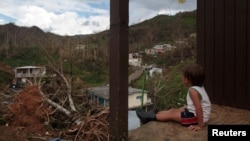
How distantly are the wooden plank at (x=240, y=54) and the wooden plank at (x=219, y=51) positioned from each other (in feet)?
0.80

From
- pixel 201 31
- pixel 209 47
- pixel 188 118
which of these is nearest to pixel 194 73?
pixel 188 118

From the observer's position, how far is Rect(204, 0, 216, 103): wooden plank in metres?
4.91

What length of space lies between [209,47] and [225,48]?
29 cm

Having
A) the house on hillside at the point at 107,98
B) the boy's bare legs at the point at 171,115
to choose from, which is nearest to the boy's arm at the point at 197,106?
the boy's bare legs at the point at 171,115

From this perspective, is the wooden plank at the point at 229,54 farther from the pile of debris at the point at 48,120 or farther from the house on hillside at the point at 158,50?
the house on hillside at the point at 158,50

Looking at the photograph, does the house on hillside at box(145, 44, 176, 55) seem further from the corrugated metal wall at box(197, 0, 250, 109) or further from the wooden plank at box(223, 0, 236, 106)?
the wooden plank at box(223, 0, 236, 106)

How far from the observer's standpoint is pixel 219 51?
15.8 feet

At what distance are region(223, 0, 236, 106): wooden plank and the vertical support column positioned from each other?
2279 mm

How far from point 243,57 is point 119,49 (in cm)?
232

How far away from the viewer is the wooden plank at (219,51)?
4.77 meters

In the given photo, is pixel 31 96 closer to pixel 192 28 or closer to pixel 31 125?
pixel 31 125

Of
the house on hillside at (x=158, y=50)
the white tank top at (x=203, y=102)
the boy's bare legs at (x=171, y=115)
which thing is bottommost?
the boy's bare legs at (x=171, y=115)

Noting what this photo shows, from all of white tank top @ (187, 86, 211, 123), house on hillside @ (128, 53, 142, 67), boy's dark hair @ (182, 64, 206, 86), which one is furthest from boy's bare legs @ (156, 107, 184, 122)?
house on hillside @ (128, 53, 142, 67)

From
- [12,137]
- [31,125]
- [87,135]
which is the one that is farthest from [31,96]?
[87,135]
